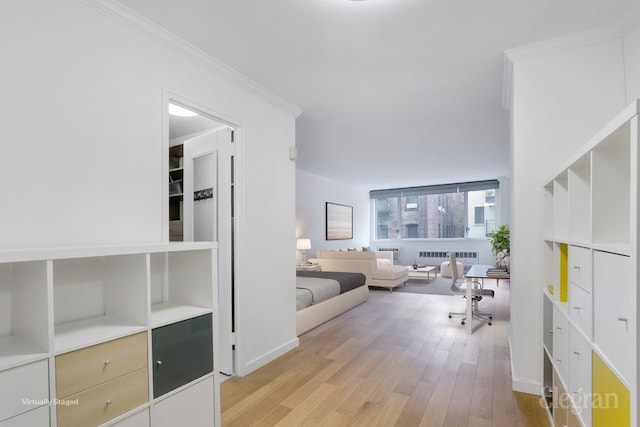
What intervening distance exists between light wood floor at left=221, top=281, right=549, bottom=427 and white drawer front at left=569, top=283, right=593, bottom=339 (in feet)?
3.27

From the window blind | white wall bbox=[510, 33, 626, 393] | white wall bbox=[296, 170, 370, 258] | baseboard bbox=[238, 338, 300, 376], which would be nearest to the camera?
white wall bbox=[510, 33, 626, 393]

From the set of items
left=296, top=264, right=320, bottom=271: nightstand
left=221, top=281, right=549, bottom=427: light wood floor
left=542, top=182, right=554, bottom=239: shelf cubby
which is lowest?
left=221, top=281, right=549, bottom=427: light wood floor

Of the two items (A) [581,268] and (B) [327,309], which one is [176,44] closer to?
(A) [581,268]

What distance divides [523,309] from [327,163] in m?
4.65

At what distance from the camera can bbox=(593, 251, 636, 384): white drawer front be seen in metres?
0.93

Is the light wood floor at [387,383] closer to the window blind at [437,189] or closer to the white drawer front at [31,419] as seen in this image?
the white drawer front at [31,419]

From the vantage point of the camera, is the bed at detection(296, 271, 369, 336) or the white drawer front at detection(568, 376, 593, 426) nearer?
the white drawer front at detection(568, 376, 593, 426)

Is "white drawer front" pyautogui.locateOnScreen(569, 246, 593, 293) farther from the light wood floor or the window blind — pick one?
the window blind

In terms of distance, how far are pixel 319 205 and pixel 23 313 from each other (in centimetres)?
686

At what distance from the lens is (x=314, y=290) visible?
4.31m

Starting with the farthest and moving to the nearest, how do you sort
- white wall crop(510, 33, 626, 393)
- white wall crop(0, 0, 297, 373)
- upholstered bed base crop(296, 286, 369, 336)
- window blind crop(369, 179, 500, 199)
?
window blind crop(369, 179, 500, 199) < upholstered bed base crop(296, 286, 369, 336) < white wall crop(510, 33, 626, 393) < white wall crop(0, 0, 297, 373)

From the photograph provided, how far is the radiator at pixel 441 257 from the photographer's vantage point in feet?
31.0

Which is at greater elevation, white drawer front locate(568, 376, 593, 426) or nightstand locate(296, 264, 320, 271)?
white drawer front locate(568, 376, 593, 426)

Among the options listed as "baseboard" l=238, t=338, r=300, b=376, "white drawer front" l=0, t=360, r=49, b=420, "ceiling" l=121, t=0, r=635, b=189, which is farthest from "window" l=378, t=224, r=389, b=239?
"white drawer front" l=0, t=360, r=49, b=420
